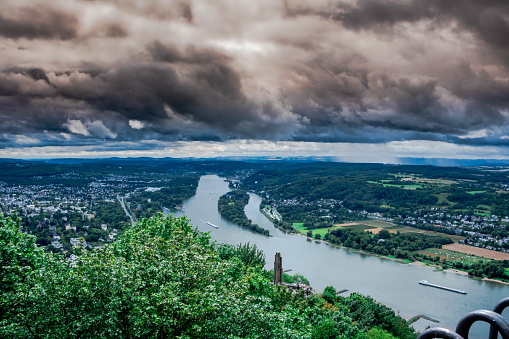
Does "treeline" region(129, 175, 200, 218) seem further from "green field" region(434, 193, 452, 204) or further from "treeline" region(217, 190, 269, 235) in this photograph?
"green field" region(434, 193, 452, 204)

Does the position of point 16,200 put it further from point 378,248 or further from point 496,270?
point 496,270

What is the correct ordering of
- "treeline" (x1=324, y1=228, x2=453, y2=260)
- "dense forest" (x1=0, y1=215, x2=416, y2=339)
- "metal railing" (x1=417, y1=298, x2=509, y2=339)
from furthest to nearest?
1. "treeline" (x1=324, y1=228, x2=453, y2=260)
2. "dense forest" (x1=0, y1=215, x2=416, y2=339)
3. "metal railing" (x1=417, y1=298, x2=509, y2=339)

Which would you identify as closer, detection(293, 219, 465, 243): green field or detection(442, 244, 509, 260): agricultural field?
detection(442, 244, 509, 260): agricultural field

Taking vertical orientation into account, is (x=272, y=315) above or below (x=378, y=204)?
above

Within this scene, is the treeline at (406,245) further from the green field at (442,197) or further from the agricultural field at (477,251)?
the green field at (442,197)

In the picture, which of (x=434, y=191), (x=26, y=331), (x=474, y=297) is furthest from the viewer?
(x=434, y=191)

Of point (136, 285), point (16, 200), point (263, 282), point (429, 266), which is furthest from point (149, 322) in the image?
point (16, 200)

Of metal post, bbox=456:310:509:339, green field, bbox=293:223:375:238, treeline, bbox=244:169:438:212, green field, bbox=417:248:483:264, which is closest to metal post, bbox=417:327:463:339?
metal post, bbox=456:310:509:339

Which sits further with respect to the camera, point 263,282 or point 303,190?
point 303,190
